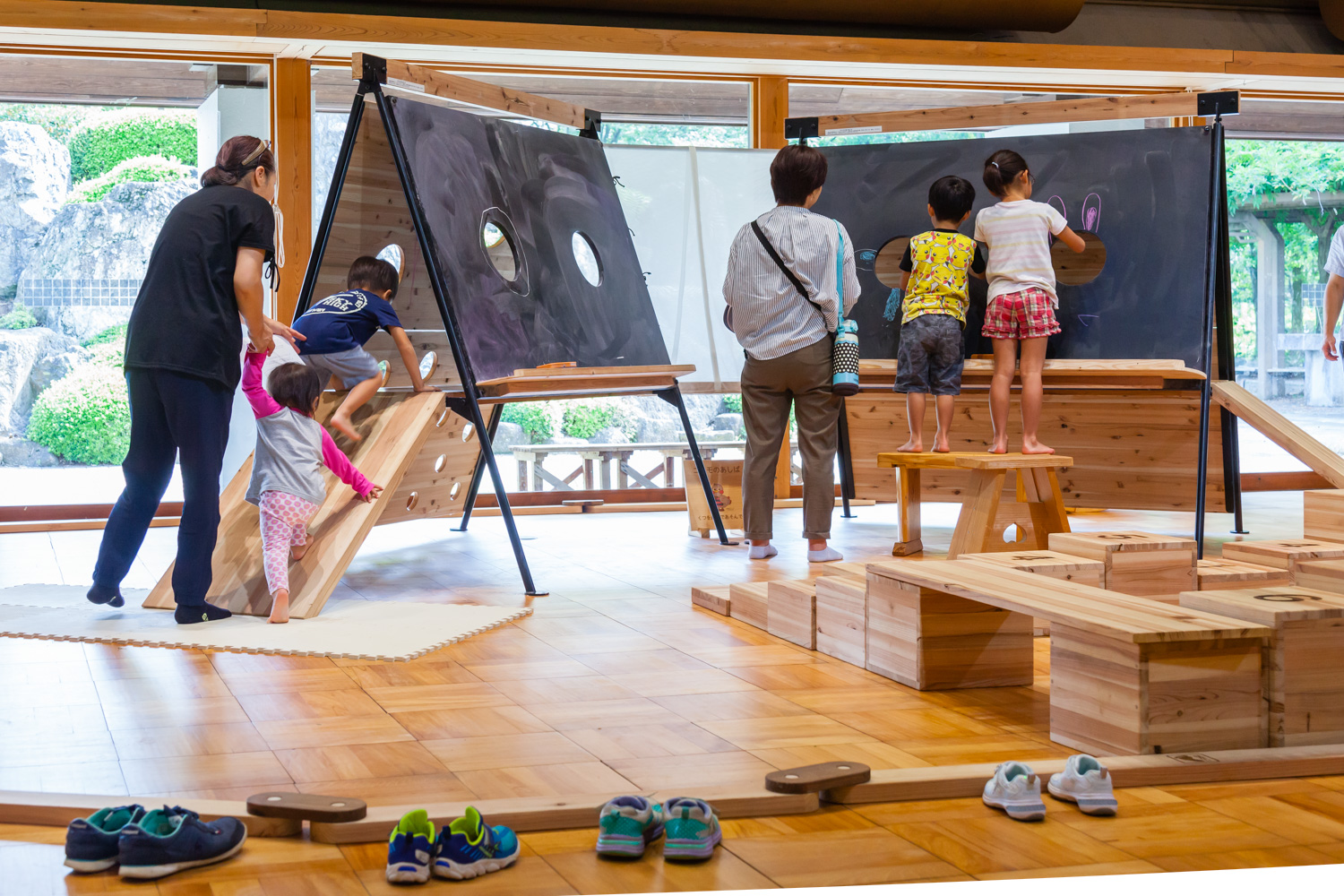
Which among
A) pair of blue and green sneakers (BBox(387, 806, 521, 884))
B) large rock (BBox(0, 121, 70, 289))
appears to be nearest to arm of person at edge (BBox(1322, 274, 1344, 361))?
pair of blue and green sneakers (BBox(387, 806, 521, 884))

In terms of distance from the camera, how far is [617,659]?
121 inches

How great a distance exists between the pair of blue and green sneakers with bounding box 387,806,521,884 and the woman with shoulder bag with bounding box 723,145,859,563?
295 cm

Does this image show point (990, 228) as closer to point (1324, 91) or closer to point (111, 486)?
point (1324, 91)

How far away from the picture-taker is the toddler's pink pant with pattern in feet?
11.5

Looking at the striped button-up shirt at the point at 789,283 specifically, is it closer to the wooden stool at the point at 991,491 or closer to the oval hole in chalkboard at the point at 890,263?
the wooden stool at the point at 991,491

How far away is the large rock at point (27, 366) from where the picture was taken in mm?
5969

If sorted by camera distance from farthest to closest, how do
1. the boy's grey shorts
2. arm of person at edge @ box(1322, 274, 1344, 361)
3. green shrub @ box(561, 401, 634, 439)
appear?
1. green shrub @ box(561, 401, 634, 439)
2. arm of person at edge @ box(1322, 274, 1344, 361)
3. the boy's grey shorts

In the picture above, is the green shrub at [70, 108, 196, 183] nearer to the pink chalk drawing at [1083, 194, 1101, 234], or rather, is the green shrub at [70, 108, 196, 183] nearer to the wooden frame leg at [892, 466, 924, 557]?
the wooden frame leg at [892, 466, 924, 557]

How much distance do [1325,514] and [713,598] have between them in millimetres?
2220

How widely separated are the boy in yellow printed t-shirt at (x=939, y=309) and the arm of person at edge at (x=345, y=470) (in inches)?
78.8

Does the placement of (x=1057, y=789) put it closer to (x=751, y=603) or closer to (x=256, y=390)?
(x=751, y=603)

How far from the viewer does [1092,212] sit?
17.2 feet

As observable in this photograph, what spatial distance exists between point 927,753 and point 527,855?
0.82 metres

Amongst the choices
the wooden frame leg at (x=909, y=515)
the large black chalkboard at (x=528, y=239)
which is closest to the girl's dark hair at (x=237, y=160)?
the large black chalkboard at (x=528, y=239)
